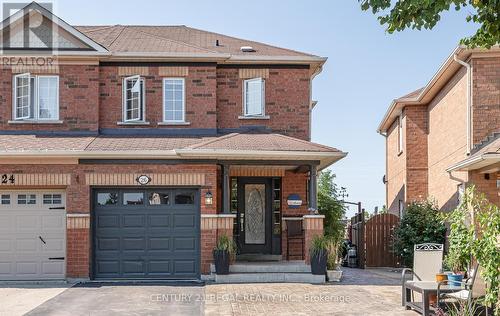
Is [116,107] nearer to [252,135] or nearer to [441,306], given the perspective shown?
[252,135]

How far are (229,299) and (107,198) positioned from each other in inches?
218

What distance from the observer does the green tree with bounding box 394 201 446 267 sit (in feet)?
65.8

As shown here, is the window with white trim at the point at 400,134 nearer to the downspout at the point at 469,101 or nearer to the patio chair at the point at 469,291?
the downspout at the point at 469,101

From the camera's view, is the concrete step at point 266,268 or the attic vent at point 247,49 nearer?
the concrete step at point 266,268

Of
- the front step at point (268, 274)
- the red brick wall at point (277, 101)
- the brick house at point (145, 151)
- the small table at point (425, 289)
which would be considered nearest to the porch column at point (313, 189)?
the brick house at point (145, 151)

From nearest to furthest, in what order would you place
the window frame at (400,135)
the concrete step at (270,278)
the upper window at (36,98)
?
the concrete step at (270,278) < the upper window at (36,98) < the window frame at (400,135)

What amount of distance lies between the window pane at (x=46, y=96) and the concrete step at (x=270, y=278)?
6.73 meters

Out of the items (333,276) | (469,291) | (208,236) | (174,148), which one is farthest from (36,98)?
(469,291)

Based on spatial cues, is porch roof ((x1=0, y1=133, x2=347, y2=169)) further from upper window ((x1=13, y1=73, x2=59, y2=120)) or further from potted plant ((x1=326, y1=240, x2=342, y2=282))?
potted plant ((x1=326, y1=240, x2=342, y2=282))

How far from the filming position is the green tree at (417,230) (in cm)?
2006

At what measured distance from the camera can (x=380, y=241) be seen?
22.3 metres

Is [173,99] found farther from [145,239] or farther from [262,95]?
[145,239]

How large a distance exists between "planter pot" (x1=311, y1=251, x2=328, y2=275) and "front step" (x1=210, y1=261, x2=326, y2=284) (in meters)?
0.12

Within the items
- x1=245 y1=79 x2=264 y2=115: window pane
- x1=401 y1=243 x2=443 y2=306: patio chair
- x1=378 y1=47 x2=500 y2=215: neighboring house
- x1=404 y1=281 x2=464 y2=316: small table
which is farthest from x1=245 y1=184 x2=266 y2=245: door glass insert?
x1=404 y1=281 x2=464 y2=316: small table
